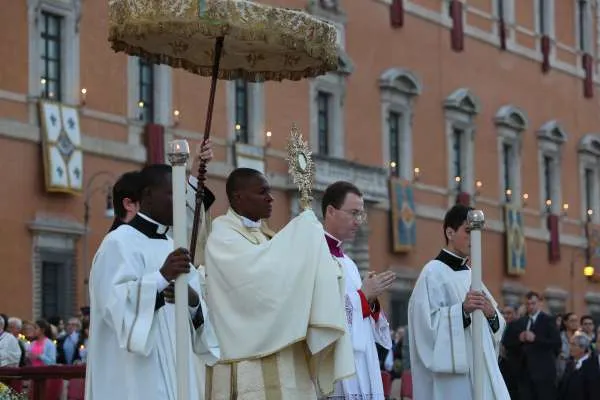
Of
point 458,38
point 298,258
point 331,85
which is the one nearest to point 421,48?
point 458,38

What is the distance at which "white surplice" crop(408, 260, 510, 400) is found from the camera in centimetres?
1137

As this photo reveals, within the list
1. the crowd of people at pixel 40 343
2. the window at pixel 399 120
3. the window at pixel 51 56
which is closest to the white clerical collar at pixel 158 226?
→ the crowd of people at pixel 40 343

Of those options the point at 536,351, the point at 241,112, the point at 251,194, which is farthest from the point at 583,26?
the point at 251,194

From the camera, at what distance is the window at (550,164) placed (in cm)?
4672

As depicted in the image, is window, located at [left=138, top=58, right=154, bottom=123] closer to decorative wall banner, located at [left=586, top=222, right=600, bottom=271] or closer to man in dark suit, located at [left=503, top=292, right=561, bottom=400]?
man in dark suit, located at [left=503, top=292, right=561, bottom=400]

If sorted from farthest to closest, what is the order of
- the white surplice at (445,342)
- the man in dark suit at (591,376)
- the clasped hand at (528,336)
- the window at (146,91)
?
the window at (146,91)
the clasped hand at (528,336)
the man in dark suit at (591,376)
the white surplice at (445,342)

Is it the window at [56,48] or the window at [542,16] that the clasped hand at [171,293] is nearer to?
the window at [56,48]

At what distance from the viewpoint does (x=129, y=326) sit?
862 centimetres

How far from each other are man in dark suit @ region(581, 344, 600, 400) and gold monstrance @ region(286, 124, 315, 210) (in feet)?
28.6

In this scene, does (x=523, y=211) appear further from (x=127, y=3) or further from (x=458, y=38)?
(x=127, y=3)

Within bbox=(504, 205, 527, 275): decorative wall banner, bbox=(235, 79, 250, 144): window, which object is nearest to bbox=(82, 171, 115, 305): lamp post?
bbox=(235, 79, 250, 144): window

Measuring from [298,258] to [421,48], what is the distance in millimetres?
31910

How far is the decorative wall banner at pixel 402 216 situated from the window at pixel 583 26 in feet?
43.5

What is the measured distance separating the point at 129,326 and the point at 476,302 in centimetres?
294
